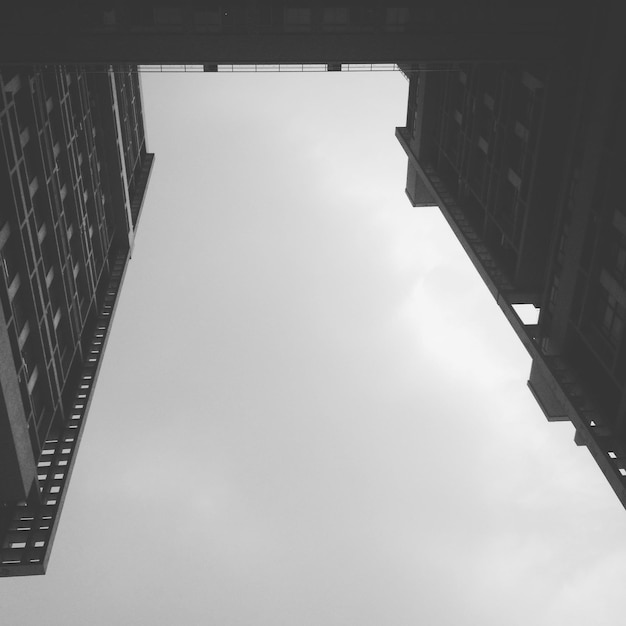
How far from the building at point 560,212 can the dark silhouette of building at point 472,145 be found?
0.34ft

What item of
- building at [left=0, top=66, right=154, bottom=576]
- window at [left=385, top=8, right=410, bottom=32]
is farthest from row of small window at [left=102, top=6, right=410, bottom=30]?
building at [left=0, top=66, right=154, bottom=576]

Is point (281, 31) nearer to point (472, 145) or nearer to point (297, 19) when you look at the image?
point (297, 19)

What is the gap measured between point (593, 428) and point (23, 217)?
31392mm

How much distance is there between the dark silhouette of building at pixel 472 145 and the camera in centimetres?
3122

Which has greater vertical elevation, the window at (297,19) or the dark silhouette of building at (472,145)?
the window at (297,19)

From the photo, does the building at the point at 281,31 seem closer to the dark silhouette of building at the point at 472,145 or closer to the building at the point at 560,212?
the dark silhouette of building at the point at 472,145

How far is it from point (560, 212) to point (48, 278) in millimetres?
31115

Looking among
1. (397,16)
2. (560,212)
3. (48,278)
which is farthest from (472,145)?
(48,278)

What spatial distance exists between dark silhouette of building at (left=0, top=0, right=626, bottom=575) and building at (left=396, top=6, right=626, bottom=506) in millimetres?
103

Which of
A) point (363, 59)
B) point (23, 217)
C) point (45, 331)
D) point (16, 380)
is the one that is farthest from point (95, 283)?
point (363, 59)

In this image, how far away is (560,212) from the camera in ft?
116

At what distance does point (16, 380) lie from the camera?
108 feet

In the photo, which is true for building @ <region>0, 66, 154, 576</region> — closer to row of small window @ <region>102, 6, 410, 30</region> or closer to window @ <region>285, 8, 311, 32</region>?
row of small window @ <region>102, 6, 410, 30</region>

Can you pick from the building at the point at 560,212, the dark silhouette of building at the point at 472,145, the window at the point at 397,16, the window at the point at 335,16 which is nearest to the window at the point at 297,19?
the dark silhouette of building at the point at 472,145
